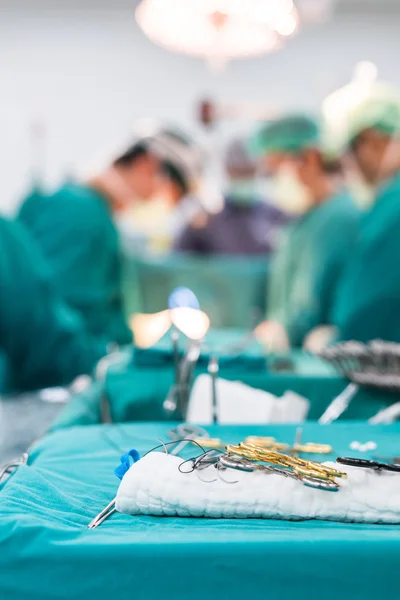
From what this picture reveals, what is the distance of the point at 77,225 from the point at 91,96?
87.9 inches

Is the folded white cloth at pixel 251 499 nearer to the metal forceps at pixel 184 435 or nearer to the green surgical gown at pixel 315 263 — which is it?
the metal forceps at pixel 184 435

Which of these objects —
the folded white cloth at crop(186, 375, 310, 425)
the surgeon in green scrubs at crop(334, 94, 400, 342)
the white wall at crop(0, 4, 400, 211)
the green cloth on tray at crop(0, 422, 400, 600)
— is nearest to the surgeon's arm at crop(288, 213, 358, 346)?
the surgeon in green scrubs at crop(334, 94, 400, 342)

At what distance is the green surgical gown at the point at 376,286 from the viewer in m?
1.15

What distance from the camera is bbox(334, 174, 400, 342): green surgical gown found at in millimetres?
1148

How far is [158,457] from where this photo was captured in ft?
1.65

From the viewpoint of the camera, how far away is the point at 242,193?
2.61 m

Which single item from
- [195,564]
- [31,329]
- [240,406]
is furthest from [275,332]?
[195,564]

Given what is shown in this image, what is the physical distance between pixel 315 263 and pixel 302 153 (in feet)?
1.74

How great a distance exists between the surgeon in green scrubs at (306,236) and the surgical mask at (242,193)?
38 cm

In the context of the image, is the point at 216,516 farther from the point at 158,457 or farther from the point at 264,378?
the point at 264,378

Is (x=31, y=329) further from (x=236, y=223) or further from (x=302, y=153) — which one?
(x=236, y=223)

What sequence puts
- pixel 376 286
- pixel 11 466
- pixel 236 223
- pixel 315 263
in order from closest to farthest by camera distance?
pixel 11 466 < pixel 376 286 < pixel 315 263 < pixel 236 223

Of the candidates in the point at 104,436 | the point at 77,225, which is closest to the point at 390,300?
the point at 104,436

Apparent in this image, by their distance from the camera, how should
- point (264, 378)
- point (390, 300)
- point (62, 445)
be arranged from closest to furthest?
1. point (62, 445)
2. point (264, 378)
3. point (390, 300)
